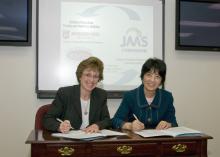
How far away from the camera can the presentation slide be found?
3.01 meters

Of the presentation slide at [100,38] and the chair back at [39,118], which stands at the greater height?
the presentation slide at [100,38]

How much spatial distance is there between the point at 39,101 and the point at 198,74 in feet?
5.49

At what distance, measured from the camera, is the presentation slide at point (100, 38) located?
301 cm

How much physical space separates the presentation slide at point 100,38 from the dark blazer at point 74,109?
66 cm

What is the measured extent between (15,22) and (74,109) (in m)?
1.11

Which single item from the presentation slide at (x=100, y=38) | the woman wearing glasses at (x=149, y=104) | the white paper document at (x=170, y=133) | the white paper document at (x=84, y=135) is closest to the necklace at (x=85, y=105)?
the woman wearing glasses at (x=149, y=104)

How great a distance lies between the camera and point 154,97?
2.50 metres

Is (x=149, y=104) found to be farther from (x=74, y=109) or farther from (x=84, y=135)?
(x=84, y=135)

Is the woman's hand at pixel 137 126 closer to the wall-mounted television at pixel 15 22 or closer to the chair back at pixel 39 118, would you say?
the chair back at pixel 39 118

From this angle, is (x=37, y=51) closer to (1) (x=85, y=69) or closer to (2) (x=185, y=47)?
(1) (x=85, y=69)

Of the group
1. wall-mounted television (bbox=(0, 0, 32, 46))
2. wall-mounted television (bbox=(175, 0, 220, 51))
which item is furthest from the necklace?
wall-mounted television (bbox=(175, 0, 220, 51))

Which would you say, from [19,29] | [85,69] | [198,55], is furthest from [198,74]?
[19,29]

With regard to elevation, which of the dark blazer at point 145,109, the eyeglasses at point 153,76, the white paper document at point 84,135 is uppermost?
the eyeglasses at point 153,76

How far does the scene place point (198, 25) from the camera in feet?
11.0
